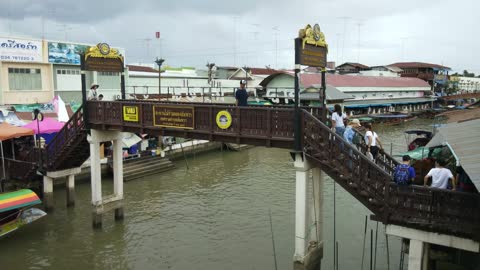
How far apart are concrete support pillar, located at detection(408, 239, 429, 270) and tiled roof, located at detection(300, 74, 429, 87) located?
44.4 meters

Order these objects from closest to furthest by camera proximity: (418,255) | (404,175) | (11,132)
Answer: (404,175) < (418,255) < (11,132)

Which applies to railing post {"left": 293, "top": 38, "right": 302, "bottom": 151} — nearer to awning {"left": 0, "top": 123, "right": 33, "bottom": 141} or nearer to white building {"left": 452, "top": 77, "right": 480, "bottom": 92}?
awning {"left": 0, "top": 123, "right": 33, "bottom": 141}

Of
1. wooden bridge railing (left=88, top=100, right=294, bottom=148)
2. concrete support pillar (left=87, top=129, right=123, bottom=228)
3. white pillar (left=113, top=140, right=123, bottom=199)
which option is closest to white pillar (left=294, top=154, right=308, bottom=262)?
wooden bridge railing (left=88, top=100, right=294, bottom=148)

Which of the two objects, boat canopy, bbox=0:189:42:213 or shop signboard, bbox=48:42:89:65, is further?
shop signboard, bbox=48:42:89:65

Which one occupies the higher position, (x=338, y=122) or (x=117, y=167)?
(x=338, y=122)

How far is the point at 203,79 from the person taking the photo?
5934cm

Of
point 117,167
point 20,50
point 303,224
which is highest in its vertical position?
point 20,50

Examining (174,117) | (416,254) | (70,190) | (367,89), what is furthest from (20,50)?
(367,89)

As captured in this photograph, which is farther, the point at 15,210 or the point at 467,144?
the point at 15,210

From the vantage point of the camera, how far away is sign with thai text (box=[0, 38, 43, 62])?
29.5 m

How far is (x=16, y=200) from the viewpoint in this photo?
16328 mm

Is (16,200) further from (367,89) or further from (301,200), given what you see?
(367,89)

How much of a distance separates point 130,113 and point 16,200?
5.85 m

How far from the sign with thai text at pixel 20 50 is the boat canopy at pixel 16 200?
17.0 meters
